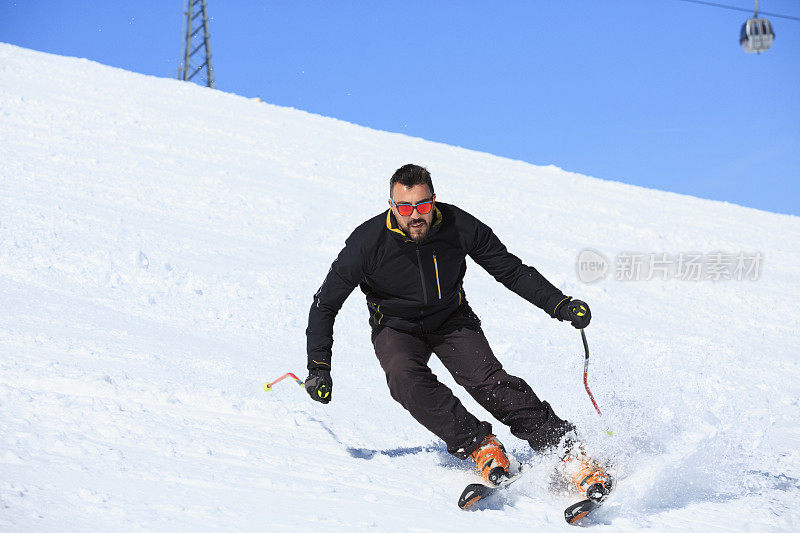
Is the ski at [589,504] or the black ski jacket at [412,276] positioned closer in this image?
the ski at [589,504]

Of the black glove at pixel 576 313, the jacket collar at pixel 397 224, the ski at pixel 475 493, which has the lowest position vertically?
the ski at pixel 475 493

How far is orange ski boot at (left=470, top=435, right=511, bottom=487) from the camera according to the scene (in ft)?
9.27

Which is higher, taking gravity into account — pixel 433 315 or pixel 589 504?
pixel 433 315

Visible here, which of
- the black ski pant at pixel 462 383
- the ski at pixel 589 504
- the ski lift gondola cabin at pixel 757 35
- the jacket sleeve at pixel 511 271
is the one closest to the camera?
the ski at pixel 589 504

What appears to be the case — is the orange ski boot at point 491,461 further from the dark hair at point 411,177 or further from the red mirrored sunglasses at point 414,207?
Result: the dark hair at point 411,177

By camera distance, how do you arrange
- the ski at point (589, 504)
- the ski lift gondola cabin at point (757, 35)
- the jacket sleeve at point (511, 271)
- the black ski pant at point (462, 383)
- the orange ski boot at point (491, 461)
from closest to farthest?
the ski at point (589, 504)
the orange ski boot at point (491, 461)
the black ski pant at point (462, 383)
the jacket sleeve at point (511, 271)
the ski lift gondola cabin at point (757, 35)

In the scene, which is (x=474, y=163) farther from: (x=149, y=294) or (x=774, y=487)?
(x=774, y=487)

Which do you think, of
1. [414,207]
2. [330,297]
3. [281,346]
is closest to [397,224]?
[414,207]

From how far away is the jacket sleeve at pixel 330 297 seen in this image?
324cm

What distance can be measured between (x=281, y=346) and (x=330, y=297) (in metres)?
2.22

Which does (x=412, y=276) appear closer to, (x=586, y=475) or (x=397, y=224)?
(x=397, y=224)

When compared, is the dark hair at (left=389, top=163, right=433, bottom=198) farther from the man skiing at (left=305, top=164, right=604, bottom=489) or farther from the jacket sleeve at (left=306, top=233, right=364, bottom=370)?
the jacket sleeve at (left=306, top=233, right=364, bottom=370)

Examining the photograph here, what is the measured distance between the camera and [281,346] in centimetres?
542

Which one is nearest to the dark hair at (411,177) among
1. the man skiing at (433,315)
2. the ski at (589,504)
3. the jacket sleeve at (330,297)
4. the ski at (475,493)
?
the man skiing at (433,315)
